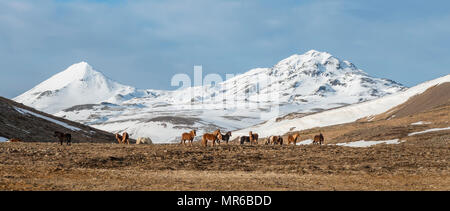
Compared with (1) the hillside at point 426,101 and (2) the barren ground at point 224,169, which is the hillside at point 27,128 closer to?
(2) the barren ground at point 224,169

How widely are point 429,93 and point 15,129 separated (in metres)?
118

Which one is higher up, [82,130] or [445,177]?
[82,130]

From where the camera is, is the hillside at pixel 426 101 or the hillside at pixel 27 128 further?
the hillside at pixel 426 101

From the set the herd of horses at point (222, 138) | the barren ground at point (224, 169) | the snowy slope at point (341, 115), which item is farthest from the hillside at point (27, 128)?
the snowy slope at point (341, 115)

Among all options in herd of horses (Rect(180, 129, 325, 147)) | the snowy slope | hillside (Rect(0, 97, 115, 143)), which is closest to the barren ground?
herd of horses (Rect(180, 129, 325, 147))

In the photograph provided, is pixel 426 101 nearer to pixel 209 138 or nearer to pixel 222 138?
A: pixel 222 138

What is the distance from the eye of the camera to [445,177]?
22734mm

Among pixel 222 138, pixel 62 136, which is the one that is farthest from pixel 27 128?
pixel 222 138

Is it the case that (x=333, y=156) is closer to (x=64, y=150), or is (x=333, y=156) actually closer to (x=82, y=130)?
(x=64, y=150)

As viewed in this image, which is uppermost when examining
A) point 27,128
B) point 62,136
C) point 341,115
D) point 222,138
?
point 341,115

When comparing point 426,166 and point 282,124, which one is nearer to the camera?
point 426,166

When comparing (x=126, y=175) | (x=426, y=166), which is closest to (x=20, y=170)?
(x=126, y=175)
